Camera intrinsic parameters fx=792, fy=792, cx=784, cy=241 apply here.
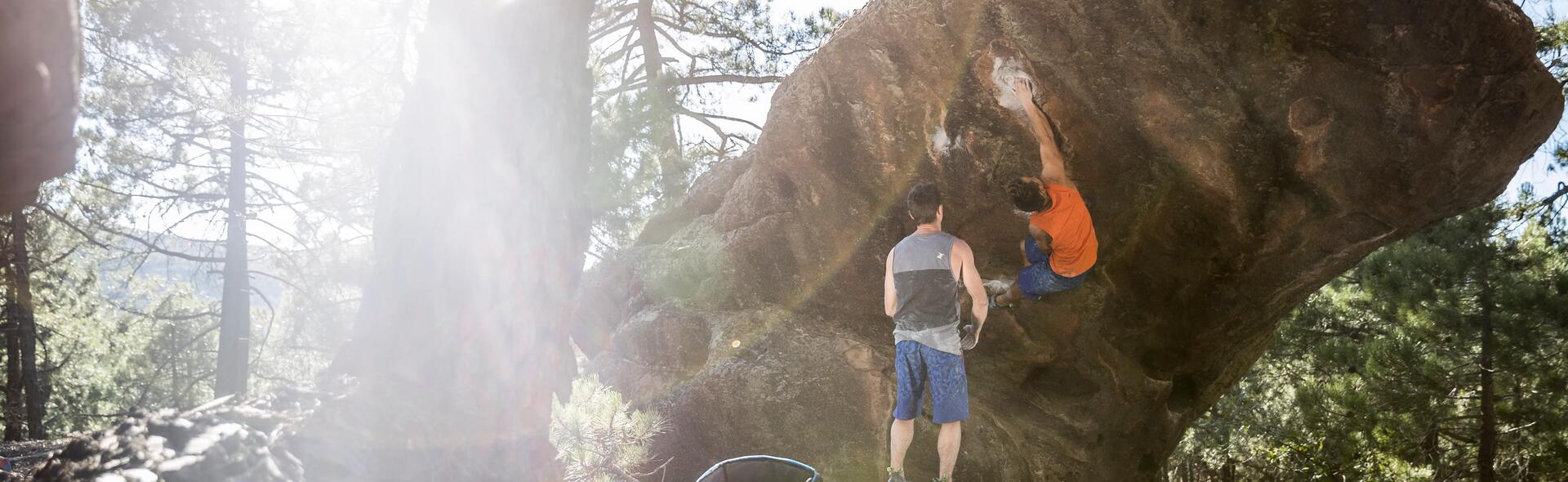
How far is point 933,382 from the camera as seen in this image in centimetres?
432

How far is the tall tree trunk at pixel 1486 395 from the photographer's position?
9.73 metres

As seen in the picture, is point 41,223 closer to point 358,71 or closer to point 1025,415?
point 358,71

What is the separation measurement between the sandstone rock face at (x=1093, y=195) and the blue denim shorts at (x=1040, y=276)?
280 mm

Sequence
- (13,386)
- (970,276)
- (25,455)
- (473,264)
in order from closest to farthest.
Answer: (473,264) → (970,276) → (25,455) → (13,386)

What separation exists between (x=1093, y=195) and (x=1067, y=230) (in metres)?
0.43

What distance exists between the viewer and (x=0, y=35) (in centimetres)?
81

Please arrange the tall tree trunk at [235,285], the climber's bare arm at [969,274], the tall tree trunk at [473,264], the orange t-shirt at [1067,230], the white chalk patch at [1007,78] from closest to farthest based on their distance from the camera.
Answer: the tall tree trunk at [473,264] → the climber's bare arm at [969,274] → the white chalk patch at [1007,78] → the orange t-shirt at [1067,230] → the tall tree trunk at [235,285]

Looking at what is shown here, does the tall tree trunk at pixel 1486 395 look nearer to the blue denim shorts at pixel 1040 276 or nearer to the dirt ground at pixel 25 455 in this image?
the blue denim shorts at pixel 1040 276

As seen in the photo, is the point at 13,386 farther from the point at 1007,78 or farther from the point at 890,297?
the point at 1007,78

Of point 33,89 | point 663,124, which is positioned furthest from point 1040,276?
point 663,124

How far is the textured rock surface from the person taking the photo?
827mm

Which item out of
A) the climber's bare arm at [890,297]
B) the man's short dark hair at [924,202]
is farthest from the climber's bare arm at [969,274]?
the climber's bare arm at [890,297]

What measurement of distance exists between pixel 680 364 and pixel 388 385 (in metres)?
4.03

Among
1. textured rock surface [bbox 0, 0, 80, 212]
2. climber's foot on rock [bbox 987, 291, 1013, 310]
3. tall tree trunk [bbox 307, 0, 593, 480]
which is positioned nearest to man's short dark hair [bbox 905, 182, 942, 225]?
climber's foot on rock [bbox 987, 291, 1013, 310]
